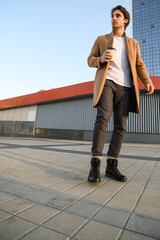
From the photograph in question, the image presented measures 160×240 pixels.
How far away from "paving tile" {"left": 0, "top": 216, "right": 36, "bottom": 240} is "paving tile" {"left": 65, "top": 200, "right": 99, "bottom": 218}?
0.24m

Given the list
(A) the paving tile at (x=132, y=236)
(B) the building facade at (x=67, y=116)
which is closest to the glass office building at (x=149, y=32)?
(B) the building facade at (x=67, y=116)

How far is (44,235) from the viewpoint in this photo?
0.60m

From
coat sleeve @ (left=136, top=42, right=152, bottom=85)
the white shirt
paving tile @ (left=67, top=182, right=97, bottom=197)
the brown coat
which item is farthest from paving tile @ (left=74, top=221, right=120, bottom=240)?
coat sleeve @ (left=136, top=42, right=152, bottom=85)

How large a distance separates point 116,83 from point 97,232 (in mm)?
1398

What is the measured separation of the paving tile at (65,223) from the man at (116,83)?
2.41ft

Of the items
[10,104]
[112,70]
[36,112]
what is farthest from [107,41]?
[10,104]

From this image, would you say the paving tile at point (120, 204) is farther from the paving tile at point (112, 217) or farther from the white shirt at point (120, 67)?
the white shirt at point (120, 67)

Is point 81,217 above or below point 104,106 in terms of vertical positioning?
below

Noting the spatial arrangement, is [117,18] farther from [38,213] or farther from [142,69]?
[38,213]

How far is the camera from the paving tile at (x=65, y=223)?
64cm

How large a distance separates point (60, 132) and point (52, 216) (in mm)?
13270

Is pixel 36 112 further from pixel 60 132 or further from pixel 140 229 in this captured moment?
pixel 140 229

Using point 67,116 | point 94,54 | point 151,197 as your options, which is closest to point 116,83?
point 94,54

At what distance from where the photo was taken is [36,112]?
53.7 ft
